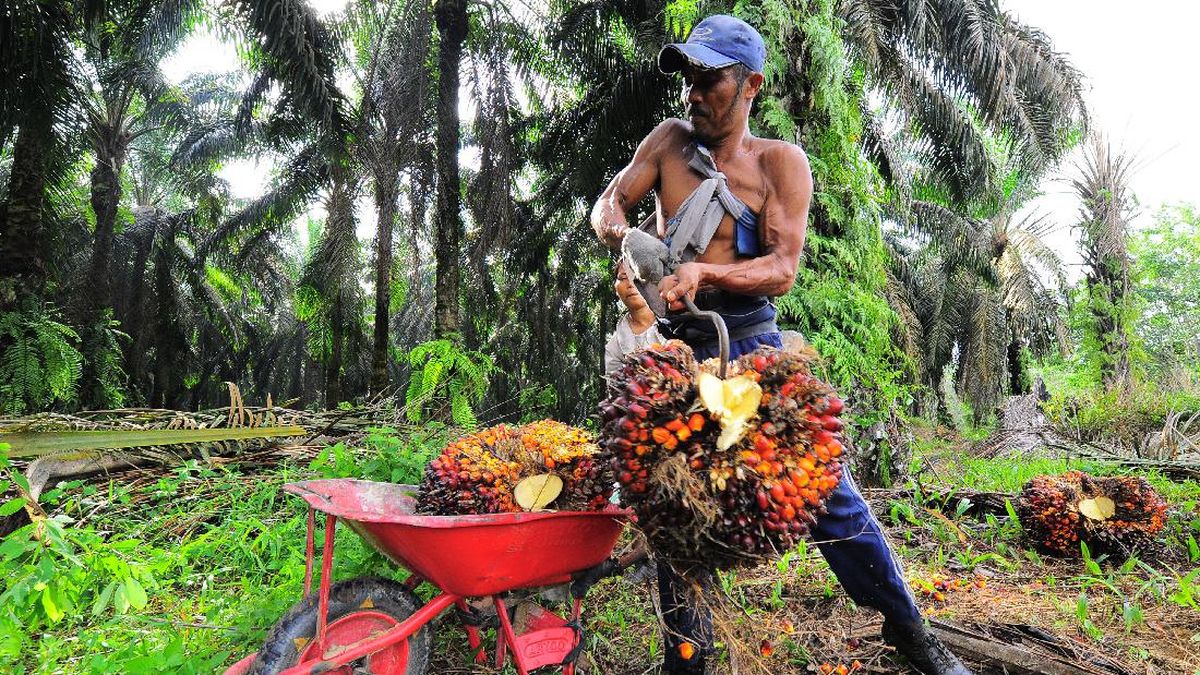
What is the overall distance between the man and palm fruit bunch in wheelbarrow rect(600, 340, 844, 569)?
428 mm

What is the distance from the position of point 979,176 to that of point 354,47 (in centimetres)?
911

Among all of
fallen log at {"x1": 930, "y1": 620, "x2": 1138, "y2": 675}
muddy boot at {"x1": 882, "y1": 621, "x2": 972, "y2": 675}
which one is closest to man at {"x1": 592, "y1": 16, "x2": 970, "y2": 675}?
muddy boot at {"x1": 882, "y1": 621, "x2": 972, "y2": 675}

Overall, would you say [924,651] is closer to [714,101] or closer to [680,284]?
[680,284]

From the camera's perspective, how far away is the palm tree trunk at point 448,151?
780 centimetres

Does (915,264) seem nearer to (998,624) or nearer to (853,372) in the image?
(853,372)

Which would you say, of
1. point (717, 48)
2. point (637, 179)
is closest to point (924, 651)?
point (637, 179)

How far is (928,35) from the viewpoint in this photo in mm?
7992

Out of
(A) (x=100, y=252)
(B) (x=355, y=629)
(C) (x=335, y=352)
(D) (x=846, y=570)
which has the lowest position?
(B) (x=355, y=629)

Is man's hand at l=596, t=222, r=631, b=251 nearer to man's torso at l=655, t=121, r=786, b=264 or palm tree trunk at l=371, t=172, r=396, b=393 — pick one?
man's torso at l=655, t=121, r=786, b=264

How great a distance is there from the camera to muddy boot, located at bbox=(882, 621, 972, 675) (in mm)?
2229

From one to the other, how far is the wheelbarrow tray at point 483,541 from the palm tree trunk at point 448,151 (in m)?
5.88

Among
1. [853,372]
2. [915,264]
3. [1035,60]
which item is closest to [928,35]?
[1035,60]

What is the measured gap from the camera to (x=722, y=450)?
1.55 meters

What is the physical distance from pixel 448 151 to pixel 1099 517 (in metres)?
6.86
